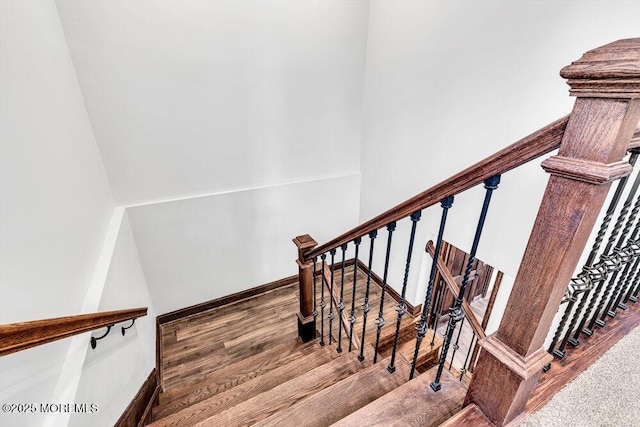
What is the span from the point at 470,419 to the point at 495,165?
2.67 feet

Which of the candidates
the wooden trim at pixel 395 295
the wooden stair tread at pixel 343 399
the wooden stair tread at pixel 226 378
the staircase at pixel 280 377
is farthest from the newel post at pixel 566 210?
the wooden trim at pixel 395 295

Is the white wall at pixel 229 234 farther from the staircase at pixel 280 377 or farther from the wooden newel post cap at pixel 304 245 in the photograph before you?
the wooden newel post cap at pixel 304 245

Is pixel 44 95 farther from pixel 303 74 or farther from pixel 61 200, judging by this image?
pixel 303 74

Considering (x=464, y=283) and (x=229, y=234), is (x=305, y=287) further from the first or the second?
(x=464, y=283)

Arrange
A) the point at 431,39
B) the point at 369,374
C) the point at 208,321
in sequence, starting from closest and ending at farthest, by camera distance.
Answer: the point at 369,374
the point at 431,39
the point at 208,321

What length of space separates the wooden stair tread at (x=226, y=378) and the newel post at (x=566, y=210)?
1.93 m

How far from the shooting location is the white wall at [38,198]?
104 cm

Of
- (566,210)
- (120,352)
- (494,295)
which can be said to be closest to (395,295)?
(494,295)

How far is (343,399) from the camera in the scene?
139 centimetres

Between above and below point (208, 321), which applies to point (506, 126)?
above

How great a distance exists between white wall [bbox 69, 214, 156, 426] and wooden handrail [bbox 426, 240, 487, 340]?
2078 mm

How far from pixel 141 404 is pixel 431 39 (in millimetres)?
3802

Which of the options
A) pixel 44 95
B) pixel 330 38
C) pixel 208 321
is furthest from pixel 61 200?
pixel 330 38

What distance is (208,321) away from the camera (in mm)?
3375
